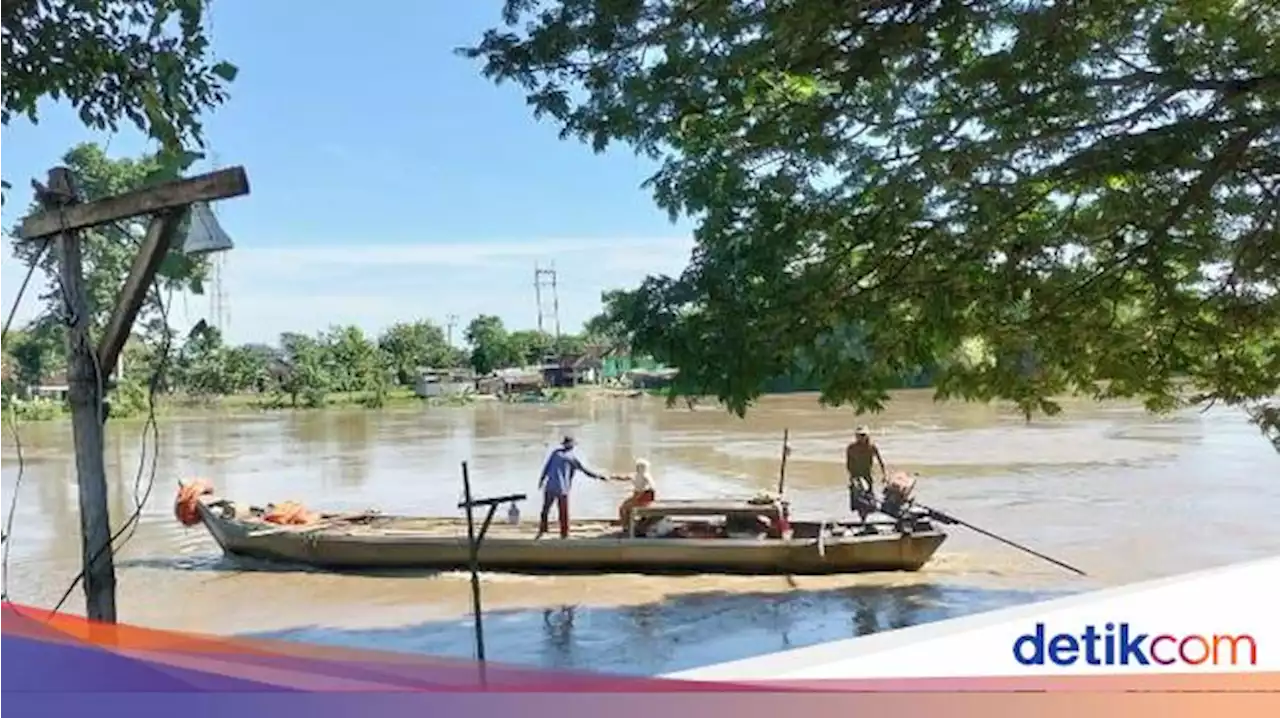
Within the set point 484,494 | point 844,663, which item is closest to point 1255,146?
point 844,663

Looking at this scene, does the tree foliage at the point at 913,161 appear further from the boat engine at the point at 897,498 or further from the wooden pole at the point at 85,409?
the boat engine at the point at 897,498

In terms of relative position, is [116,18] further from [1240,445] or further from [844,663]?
[1240,445]

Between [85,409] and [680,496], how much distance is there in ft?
62.0

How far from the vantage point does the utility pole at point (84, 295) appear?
12.6ft

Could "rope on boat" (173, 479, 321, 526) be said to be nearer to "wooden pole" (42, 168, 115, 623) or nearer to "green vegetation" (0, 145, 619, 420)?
"wooden pole" (42, 168, 115, 623)

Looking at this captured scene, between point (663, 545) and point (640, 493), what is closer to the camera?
point (663, 545)

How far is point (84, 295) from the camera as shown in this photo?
4035 millimetres

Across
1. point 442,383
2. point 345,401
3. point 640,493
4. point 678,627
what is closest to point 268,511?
Result: point 640,493

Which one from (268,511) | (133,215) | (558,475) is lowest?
(268,511)

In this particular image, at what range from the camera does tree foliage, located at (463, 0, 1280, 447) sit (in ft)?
17.2

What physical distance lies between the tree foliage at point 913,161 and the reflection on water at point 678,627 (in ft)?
16.7

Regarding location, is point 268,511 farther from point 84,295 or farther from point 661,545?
point 84,295

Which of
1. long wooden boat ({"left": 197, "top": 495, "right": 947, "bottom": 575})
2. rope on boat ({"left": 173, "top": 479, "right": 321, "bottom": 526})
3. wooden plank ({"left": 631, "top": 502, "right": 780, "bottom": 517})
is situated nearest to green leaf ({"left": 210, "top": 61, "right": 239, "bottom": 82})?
long wooden boat ({"left": 197, "top": 495, "right": 947, "bottom": 575})

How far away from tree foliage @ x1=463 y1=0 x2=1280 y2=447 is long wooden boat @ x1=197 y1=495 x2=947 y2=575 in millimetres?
7697
